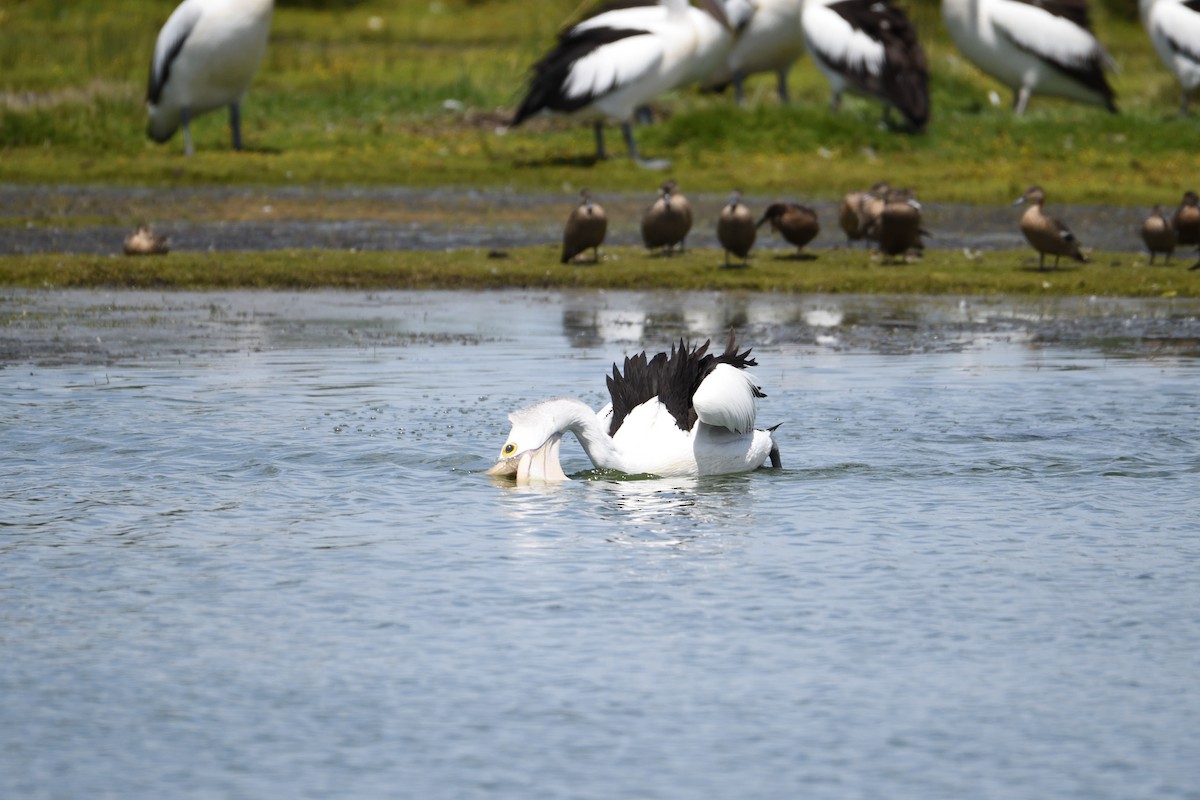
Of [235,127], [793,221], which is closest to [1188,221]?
[793,221]

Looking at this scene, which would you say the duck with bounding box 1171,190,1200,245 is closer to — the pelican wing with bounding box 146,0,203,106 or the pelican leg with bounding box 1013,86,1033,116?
the pelican leg with bounding box 1013,86,1033,116

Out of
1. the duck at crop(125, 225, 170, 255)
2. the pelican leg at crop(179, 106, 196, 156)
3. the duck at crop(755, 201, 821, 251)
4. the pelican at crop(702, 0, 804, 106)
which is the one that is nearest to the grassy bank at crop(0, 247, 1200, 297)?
the duck at crop(125, 225, 170, 255)

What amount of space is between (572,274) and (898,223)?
2.98 metres

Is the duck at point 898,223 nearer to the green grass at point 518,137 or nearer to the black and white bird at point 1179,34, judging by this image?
the green grass at point 518,137

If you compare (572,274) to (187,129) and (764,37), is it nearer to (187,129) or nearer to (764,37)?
(187,129)

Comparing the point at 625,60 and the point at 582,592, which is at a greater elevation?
the point at 625,60

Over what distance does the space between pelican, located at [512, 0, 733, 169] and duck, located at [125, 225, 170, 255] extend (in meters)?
6.49

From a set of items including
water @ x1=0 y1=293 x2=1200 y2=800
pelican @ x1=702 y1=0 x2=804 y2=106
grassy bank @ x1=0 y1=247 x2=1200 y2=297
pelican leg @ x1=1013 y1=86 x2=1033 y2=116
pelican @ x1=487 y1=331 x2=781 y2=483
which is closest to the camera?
water @ x1=0 y1=293 x2=1200 y2=800

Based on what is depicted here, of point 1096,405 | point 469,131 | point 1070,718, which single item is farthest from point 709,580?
point 469,131

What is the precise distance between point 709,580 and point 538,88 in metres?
16.5

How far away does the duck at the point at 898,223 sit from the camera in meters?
17.1

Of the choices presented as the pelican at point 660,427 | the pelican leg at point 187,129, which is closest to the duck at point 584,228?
the pelican at point 660,427

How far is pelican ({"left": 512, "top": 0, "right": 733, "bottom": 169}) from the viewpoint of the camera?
888 inches

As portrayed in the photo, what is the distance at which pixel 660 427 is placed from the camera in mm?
8398
